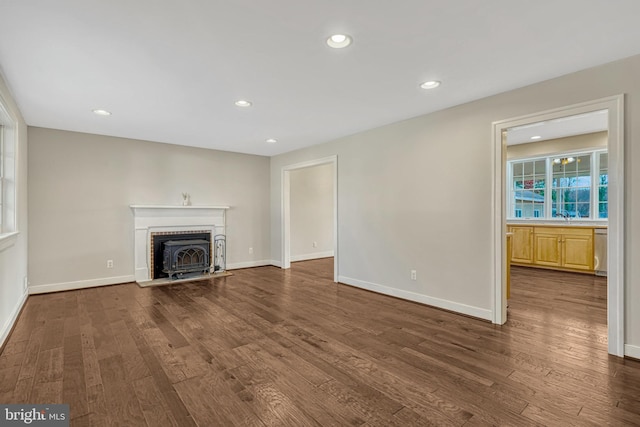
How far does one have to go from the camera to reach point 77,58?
8.02 ft

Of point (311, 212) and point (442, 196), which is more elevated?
point (442, 196)

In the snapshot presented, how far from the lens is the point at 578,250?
221 inches

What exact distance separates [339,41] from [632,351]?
330cm

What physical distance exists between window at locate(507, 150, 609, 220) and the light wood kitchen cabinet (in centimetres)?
63

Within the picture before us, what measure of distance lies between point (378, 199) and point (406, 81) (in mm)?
1892

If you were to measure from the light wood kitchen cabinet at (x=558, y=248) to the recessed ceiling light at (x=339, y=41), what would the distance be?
579 centimetres

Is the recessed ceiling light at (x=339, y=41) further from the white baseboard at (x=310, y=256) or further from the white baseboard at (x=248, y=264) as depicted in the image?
the white baseboard at (x=310, y=256)

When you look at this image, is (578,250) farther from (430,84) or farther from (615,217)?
(430,84)

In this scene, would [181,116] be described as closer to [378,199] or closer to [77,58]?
[77,58]

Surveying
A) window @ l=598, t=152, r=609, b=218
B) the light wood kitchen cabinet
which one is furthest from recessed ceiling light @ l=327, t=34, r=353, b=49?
window @ l=598, t=152, r=609, b=218

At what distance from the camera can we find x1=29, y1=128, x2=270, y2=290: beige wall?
14.7ft

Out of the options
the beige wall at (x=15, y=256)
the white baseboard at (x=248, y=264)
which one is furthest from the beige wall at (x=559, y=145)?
the beige wall at (x=15, y=256)

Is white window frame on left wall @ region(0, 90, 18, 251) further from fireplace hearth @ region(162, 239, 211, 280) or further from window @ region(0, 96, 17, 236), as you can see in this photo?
fireplace hearth @ region(162, 239, 211, 280)

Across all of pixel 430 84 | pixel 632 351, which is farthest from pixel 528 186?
pixel 430 84
